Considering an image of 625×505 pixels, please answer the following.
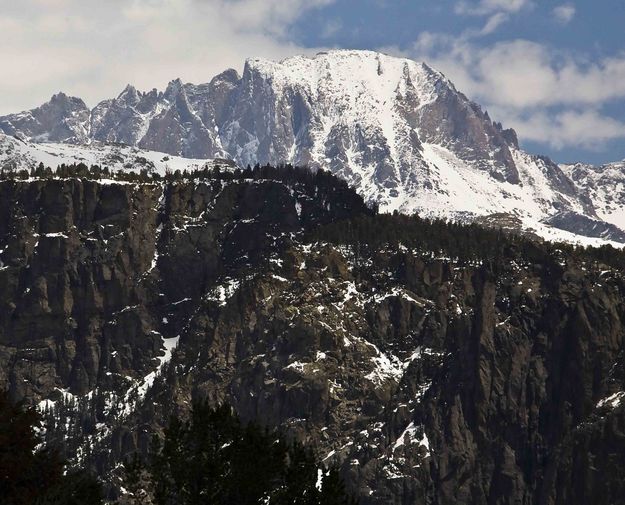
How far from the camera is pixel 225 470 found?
120m

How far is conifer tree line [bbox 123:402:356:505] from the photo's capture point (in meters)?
A: 119

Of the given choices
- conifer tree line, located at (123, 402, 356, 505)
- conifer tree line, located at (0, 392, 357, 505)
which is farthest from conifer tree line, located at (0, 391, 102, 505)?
conifer tree line, located at (123, 402, 356, 505)

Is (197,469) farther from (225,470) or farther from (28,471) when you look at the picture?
(28,471)

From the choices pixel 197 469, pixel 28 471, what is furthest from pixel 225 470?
pixel 28 471

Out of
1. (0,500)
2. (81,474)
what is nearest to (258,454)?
(81,474)

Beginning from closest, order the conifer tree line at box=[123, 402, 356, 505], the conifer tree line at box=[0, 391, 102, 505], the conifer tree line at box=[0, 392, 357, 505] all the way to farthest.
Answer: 1. the conifer tree line at box=[0, 391, 102, 505]
2. the conifer tree line at box=[0, 392, 357, 505]
3. the conifer tree line at box=[123, 402, 356, 505]

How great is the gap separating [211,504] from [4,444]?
17.2 metres

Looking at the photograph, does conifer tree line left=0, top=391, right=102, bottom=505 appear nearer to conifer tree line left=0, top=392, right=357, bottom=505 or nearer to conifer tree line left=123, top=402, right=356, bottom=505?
conifer tree line left=0, top=392, right=357, bottom=505

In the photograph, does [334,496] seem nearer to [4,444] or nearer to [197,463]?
[197,463]

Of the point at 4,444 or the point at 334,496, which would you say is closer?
the point at 4,444

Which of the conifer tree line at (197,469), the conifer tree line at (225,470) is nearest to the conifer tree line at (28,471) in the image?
the conifer tree line at (197,469)

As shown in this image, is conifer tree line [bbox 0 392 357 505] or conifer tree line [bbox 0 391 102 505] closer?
conifer tree line [bbox 0 391 102 505]

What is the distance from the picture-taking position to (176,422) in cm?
12412

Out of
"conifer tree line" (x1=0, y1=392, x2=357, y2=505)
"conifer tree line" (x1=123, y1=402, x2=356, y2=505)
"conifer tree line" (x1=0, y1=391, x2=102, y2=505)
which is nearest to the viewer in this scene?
"conifer tree line" (x1=0, y1=391, x2=102, y2=505)
